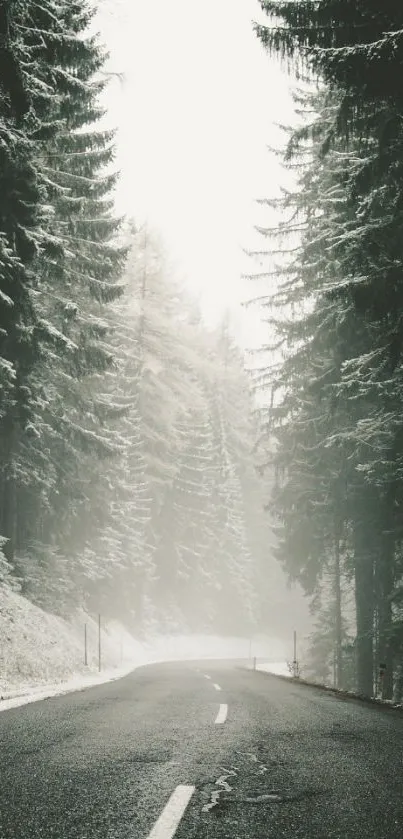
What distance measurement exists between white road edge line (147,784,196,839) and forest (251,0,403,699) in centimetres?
792

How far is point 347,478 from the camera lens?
59.0 ft

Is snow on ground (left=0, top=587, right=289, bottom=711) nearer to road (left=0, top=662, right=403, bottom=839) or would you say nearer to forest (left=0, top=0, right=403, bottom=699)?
forest (left=0, top=0, right=403, bottom=699)

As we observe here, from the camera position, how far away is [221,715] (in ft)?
28.9

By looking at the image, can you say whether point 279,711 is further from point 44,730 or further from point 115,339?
point 115,339

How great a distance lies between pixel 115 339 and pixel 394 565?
16959mm

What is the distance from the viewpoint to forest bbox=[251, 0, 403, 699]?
1021 centimetres

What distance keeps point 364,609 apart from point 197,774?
13.7 m

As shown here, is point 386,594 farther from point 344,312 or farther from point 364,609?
point 344,312

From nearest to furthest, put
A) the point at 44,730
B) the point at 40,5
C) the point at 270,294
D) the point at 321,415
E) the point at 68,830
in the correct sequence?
the point at 68,830 < the point at 44,730 < the point at 40,5 < the point at 321,415 < the point at 270,294

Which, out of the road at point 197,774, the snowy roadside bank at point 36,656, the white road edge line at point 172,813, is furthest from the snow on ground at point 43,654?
the white road edge line at point 172,813

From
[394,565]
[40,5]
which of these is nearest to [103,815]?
[40,5]

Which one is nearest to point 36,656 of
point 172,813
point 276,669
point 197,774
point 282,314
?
point 197,774

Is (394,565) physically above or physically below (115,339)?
below

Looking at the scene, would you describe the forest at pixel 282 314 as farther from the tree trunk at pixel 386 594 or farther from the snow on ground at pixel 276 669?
the snow on ground at pixel 276 669
